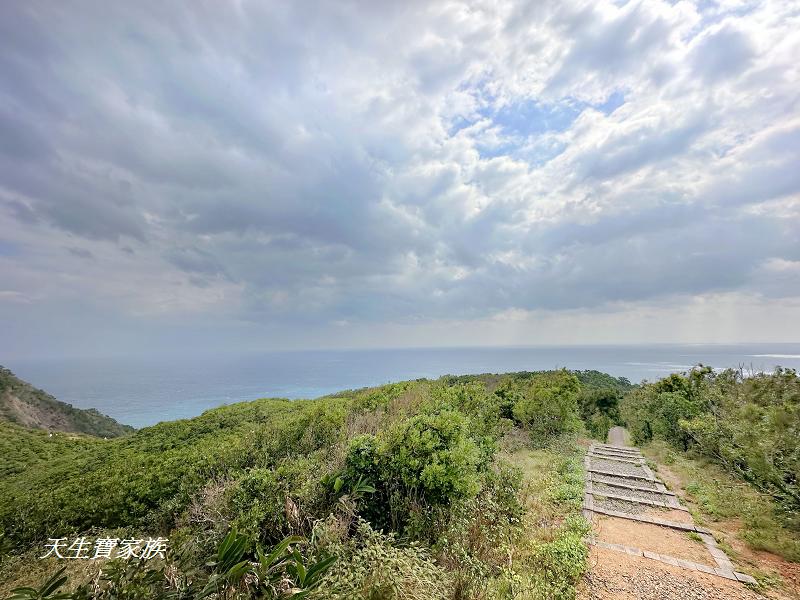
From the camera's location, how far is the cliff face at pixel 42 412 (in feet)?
92.7

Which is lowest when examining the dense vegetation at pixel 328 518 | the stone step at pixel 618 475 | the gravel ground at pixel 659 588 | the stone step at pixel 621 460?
the stone step at pixel 621 460

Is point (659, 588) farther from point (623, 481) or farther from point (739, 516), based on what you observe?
point (623, 481)

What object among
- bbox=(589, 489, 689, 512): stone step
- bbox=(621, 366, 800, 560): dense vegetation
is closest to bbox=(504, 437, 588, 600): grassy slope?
bbox=(589, 489, 689, 512): stone step

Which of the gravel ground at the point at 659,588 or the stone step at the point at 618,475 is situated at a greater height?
the gravel ground at the point at 659,588

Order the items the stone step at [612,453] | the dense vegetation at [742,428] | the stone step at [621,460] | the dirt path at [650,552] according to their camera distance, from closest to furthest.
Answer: the dirt path at [650,552] → the dense vegetation at [742,428] → the stone step at [621,460] → the stone step at [612,453]

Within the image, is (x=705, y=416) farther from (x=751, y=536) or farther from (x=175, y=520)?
(x=175, y=520)

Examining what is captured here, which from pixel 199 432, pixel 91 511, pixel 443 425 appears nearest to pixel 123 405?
pixel 199 432

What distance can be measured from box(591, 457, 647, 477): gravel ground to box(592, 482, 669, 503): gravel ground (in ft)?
5.94

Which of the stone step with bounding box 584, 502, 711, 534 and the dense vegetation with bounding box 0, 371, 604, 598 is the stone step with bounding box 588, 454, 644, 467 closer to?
the dense vegetation with bounding box 0, 371, 604, 598

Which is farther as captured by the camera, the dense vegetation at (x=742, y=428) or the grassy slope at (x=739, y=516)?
the dense vegetation at (x=742, y=428)

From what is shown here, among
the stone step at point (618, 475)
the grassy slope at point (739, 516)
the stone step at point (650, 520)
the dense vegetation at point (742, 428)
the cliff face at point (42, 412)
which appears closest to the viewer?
the grassy slope at point (739, 516)

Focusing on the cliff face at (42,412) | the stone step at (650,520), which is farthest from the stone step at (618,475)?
the cliff face at (42,412)

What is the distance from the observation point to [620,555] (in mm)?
5395

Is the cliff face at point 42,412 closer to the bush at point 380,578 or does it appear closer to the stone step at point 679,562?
the bush at point 380,578
